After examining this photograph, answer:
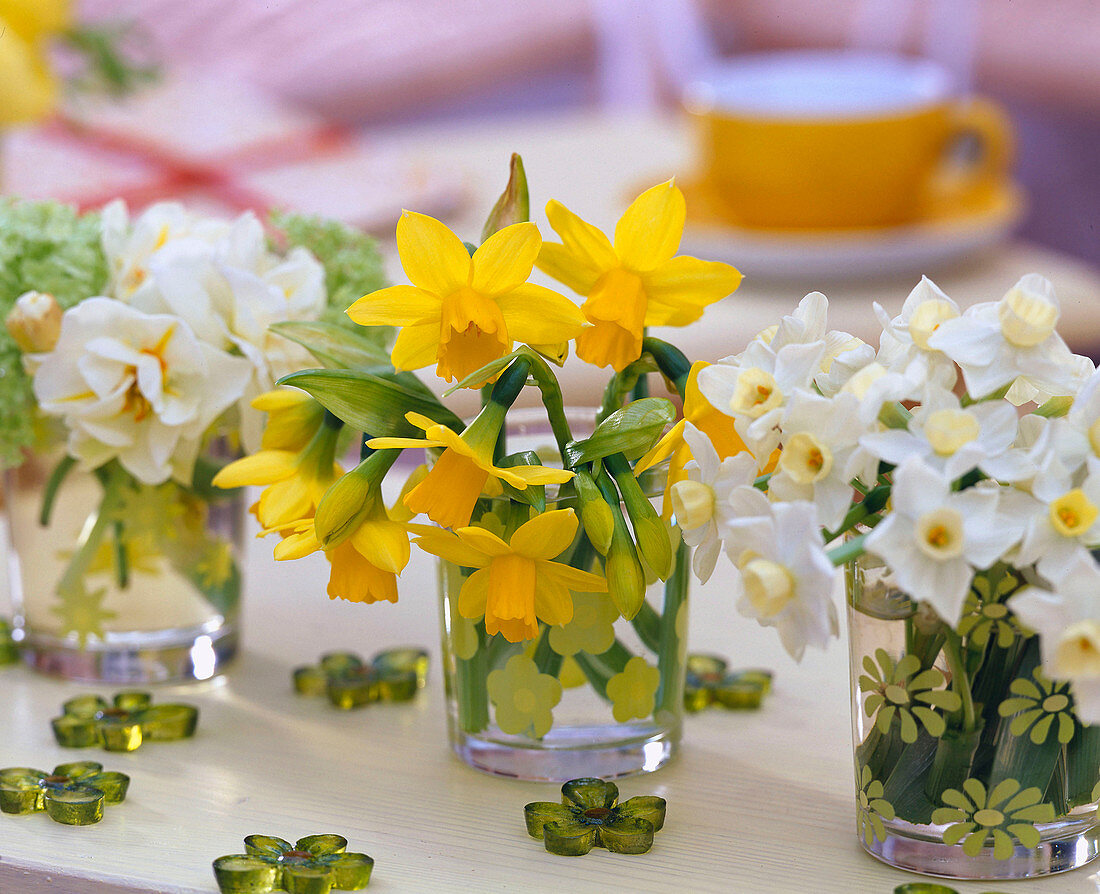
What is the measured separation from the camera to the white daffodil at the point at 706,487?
42cm

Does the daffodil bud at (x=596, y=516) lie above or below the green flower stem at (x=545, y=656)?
above

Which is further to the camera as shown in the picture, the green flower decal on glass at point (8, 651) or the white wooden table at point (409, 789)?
the green flower decal on glass at point (8, 651)

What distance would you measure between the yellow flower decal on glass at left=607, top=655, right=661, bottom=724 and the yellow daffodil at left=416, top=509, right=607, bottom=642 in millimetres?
49

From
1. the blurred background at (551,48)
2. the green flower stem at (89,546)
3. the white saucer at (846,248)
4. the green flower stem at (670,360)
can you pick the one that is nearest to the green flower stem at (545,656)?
the green flower stem at (670,360)

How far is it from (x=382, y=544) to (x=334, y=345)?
0.31ft

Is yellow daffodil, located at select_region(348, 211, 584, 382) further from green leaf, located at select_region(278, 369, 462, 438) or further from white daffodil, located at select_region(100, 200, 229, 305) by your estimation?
white daffodil, located at select_region(100, 200, 229, 305)

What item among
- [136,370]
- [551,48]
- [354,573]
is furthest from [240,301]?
[551,48]

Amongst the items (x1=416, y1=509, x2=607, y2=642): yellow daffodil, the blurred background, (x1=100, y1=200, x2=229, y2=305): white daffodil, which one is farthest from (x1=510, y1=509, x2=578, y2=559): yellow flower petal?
the blurred background

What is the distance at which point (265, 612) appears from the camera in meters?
0.69

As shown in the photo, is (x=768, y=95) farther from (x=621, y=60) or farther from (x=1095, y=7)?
(x=621, y=60)

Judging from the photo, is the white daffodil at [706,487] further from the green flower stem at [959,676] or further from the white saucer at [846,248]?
the white saucer at [846,248]

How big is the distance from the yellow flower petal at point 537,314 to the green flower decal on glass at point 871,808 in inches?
7.0

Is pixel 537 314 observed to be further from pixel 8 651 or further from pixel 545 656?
pixel 8 651

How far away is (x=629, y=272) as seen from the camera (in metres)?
0.46
